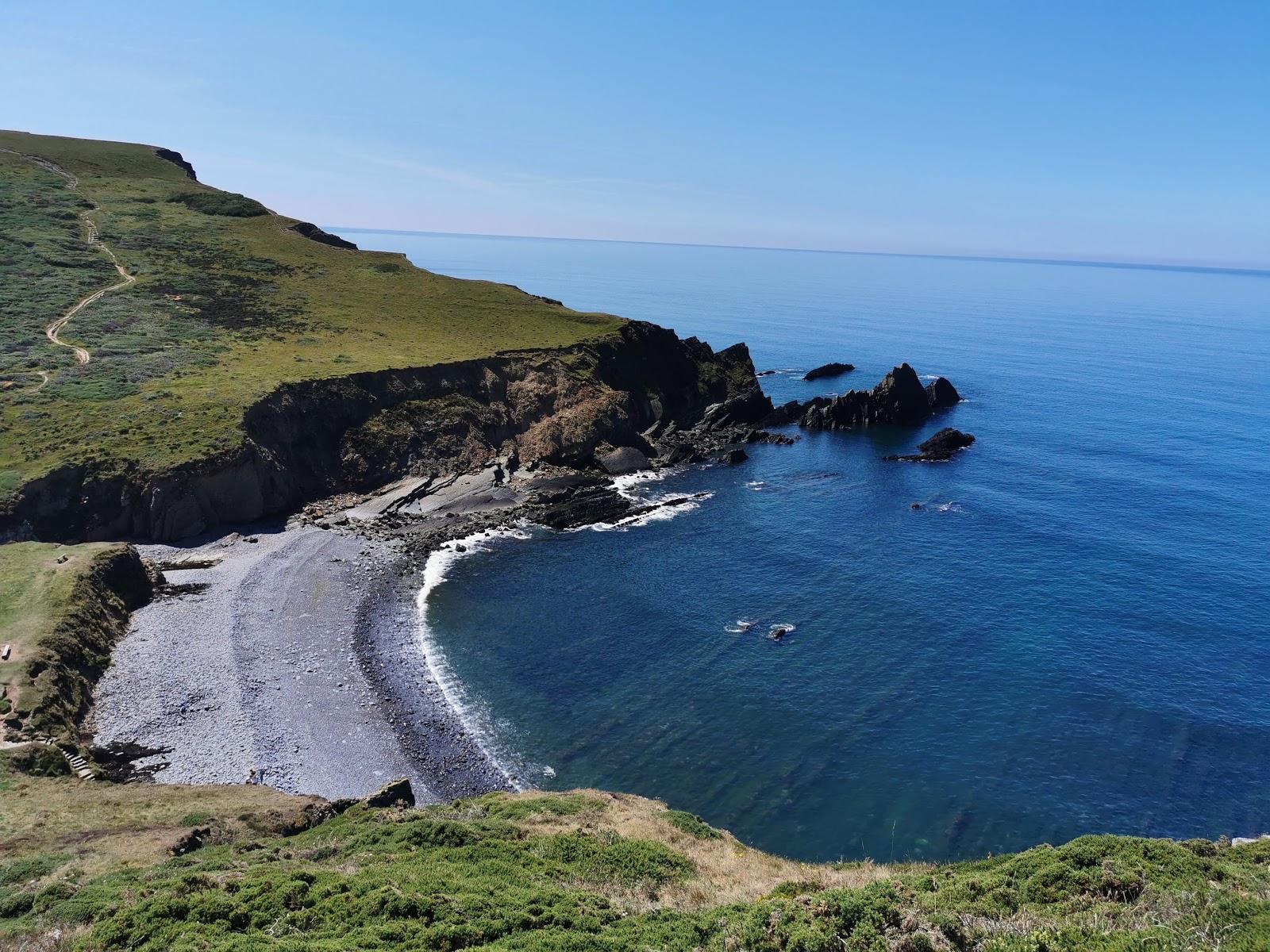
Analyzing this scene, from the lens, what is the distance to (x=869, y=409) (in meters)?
112

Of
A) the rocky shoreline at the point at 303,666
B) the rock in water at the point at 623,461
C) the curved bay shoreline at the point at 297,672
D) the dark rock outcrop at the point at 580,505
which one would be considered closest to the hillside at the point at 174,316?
the rocky shoreline at the point at 303,666

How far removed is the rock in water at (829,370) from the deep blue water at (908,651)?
162 feet

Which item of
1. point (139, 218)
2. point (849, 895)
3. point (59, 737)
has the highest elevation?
point (139, 218)

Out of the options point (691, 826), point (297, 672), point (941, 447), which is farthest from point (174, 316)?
point (941, 447)

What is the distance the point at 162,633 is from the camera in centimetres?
4878

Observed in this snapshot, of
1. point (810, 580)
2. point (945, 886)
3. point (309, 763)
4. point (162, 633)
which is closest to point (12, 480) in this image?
point (162, 633)

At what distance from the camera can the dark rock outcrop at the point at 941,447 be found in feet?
308

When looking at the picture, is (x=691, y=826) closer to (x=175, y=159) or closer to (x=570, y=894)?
(x=570, y=894)

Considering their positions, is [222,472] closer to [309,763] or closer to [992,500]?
[309,763]

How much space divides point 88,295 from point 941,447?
112723 mm

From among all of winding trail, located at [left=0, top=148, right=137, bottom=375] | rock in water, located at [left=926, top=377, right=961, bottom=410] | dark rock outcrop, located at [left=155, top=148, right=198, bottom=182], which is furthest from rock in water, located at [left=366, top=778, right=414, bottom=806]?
dark rock outcrop, located at [left=155, top=148, right=198, bottom=182]

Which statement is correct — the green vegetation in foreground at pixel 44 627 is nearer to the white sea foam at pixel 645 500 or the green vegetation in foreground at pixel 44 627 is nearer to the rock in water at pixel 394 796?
the rock in water at pixel 394 796

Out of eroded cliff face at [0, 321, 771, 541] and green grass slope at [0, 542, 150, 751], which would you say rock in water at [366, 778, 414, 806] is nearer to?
green grass slope at [0, 542, 150, 751]

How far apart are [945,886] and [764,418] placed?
95.0 m
